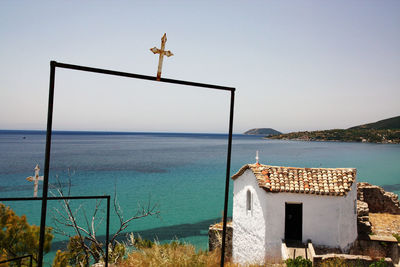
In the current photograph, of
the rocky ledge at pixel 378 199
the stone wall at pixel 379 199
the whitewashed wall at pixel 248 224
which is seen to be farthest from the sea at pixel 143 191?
the stone wall at pixel 379 199

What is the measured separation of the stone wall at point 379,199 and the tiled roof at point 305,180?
7430 mm

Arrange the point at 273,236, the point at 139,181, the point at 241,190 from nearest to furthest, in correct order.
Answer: the point at 273,236 → the point at 241,190 → the point at 139,181

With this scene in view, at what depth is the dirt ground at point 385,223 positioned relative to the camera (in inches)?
566

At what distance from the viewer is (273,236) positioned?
11930 mm

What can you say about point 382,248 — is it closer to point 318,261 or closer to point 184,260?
point 318,261

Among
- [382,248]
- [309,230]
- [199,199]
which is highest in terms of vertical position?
[309,230]

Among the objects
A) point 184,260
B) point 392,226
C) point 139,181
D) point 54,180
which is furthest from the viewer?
point 139,181

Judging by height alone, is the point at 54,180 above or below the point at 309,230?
below

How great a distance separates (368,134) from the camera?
114 meters

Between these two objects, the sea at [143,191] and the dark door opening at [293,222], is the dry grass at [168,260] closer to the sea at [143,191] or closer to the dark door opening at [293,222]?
the sea at [143,191]

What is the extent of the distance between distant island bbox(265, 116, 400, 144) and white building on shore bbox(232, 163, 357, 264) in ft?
351

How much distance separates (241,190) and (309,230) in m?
3.53

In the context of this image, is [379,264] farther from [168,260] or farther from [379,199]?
[379,199]

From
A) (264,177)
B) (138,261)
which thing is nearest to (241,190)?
(264,177)
